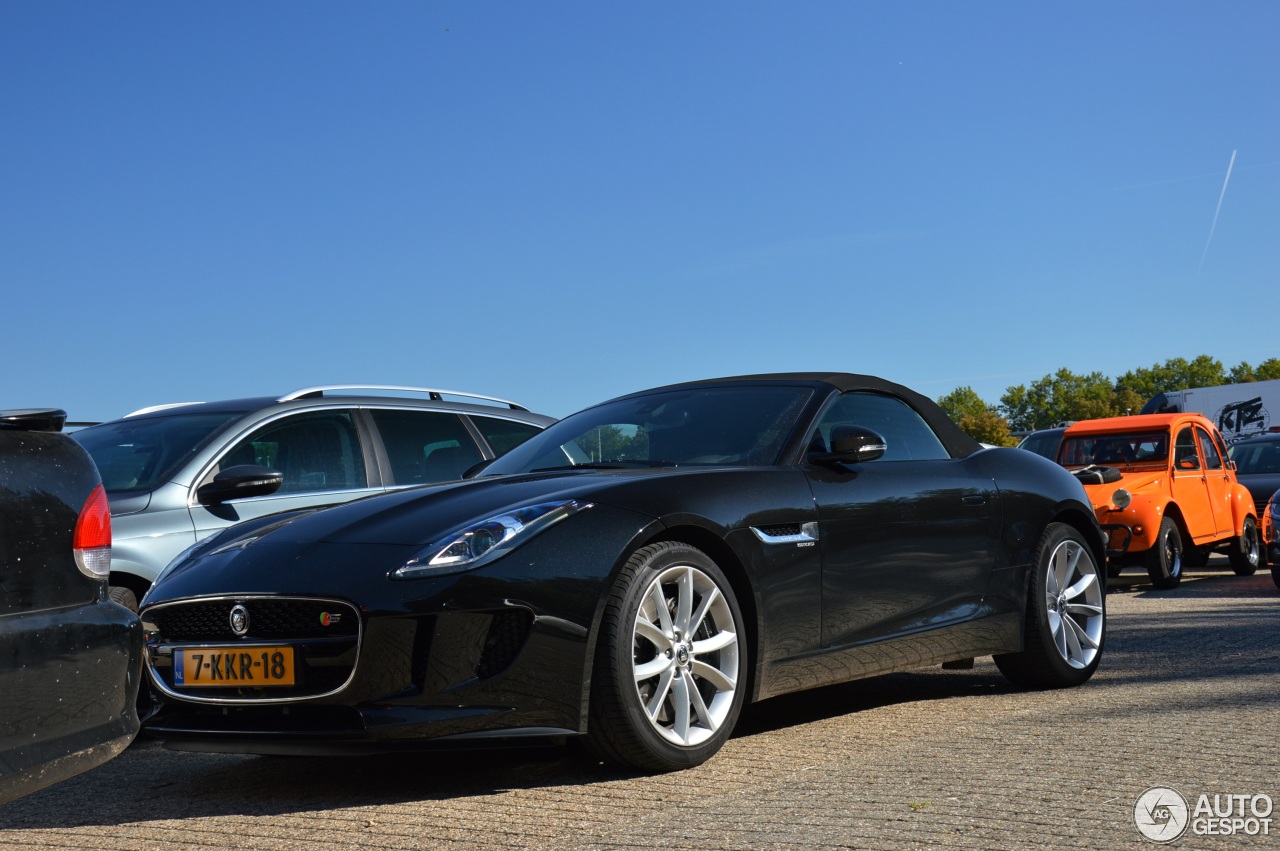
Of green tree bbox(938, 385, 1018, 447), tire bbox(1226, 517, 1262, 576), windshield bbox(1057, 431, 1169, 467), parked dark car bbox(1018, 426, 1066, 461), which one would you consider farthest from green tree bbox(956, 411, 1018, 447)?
windshield bbox(1057, 431, 1169, 467)

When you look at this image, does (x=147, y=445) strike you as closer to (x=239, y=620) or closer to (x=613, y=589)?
(x=239, y=620)

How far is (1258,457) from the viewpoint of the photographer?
18656mm

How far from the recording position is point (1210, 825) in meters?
3.72

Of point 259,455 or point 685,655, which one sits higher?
point 259,455

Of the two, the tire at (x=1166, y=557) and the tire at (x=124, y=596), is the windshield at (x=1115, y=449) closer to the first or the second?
the tire at (x=1166, y=557)

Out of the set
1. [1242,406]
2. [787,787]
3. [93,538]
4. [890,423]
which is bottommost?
[787,787]

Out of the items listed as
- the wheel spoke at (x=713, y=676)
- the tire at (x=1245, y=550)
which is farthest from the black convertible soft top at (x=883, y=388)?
the tire at (x=1245, y=550)

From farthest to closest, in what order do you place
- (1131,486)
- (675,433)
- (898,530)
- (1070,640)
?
(1131,486), (1070,640), (675,433), (898,530)

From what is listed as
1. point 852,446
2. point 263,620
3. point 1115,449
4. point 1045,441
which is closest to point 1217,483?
point 1115,449

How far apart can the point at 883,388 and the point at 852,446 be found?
105 cm

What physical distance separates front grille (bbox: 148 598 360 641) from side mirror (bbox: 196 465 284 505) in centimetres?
161

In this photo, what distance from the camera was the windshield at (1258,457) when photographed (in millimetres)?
18438

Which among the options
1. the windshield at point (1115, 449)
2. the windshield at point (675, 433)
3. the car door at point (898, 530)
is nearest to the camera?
the car door at point (898, 530)

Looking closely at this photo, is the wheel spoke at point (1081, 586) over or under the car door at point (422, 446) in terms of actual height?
under
